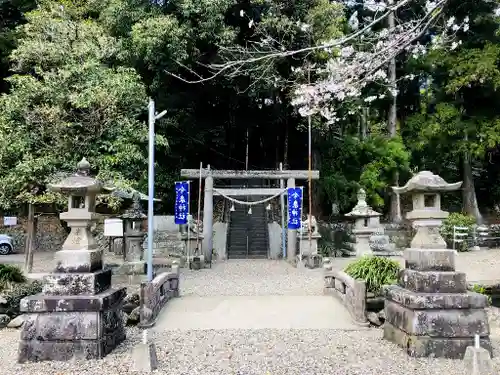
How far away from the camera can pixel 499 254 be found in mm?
15773

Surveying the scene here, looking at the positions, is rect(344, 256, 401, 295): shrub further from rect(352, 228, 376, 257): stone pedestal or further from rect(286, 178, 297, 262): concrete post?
rect(352, 228, 376, 257): stone pedestal

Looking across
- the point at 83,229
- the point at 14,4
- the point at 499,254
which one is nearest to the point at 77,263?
the point at 83,229

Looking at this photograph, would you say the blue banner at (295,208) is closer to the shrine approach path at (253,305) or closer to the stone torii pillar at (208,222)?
the shrine approach path at (253,305)

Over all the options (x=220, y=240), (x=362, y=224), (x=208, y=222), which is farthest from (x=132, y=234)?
(x=362, y=224)

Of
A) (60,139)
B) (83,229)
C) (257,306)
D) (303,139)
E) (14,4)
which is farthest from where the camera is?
(303,139)

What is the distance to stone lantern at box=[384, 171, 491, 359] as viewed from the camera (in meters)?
5.12

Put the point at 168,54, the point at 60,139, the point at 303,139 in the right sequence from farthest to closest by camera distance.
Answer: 1. the point at 303,139
2. the point at 168,54
3. the point at 60,139

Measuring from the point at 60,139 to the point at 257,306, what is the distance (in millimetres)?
6024

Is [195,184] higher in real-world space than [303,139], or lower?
lower

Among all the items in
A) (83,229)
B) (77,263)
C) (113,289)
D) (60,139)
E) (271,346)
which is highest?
(60,139)

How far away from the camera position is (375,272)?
8562mm

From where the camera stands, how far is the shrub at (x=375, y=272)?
27.5ft

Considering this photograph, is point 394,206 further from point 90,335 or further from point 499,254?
point 90,335

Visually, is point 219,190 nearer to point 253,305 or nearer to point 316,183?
point 316,183
